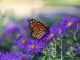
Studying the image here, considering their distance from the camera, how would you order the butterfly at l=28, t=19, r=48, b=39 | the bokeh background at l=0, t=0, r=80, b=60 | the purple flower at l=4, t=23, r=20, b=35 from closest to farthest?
the butterfly at l=28, t=19, r=48, b=39
the purple flower at l=4, t=23, r=20, b=35
the bokeh background at l=0, t=0, r=80, b=60

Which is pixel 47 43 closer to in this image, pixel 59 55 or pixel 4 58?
pixel 59 55

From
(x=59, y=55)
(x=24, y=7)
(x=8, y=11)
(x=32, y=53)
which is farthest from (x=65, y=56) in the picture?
(x=24, y=7)

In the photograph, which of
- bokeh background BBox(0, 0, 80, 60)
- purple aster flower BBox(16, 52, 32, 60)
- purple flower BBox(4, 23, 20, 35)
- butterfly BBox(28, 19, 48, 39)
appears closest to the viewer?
purple aster flower BBox(16, 52, 32, 60)

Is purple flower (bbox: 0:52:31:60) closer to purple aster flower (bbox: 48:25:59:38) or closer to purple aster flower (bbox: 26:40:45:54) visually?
purple aster flower (bbox: 26:40:45:54)

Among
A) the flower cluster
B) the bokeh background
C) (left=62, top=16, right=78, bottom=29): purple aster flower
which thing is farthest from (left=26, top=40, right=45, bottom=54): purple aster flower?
the bokeh background

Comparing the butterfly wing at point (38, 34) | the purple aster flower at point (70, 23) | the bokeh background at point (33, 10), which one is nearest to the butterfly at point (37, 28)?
the butterfly wing at point (38, 34)

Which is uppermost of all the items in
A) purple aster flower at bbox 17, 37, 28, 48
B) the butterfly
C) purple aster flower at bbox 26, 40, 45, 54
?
the butterfly

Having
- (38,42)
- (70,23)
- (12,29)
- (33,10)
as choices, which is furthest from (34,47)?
(33,10)

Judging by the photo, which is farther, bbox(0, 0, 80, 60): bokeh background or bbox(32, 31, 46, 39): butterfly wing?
bbox(0, 0, 80, 60): bokeh background

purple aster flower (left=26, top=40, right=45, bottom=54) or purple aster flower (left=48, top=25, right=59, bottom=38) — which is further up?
purple aster flower (left=48, top=25, right=59, bottom=38)
